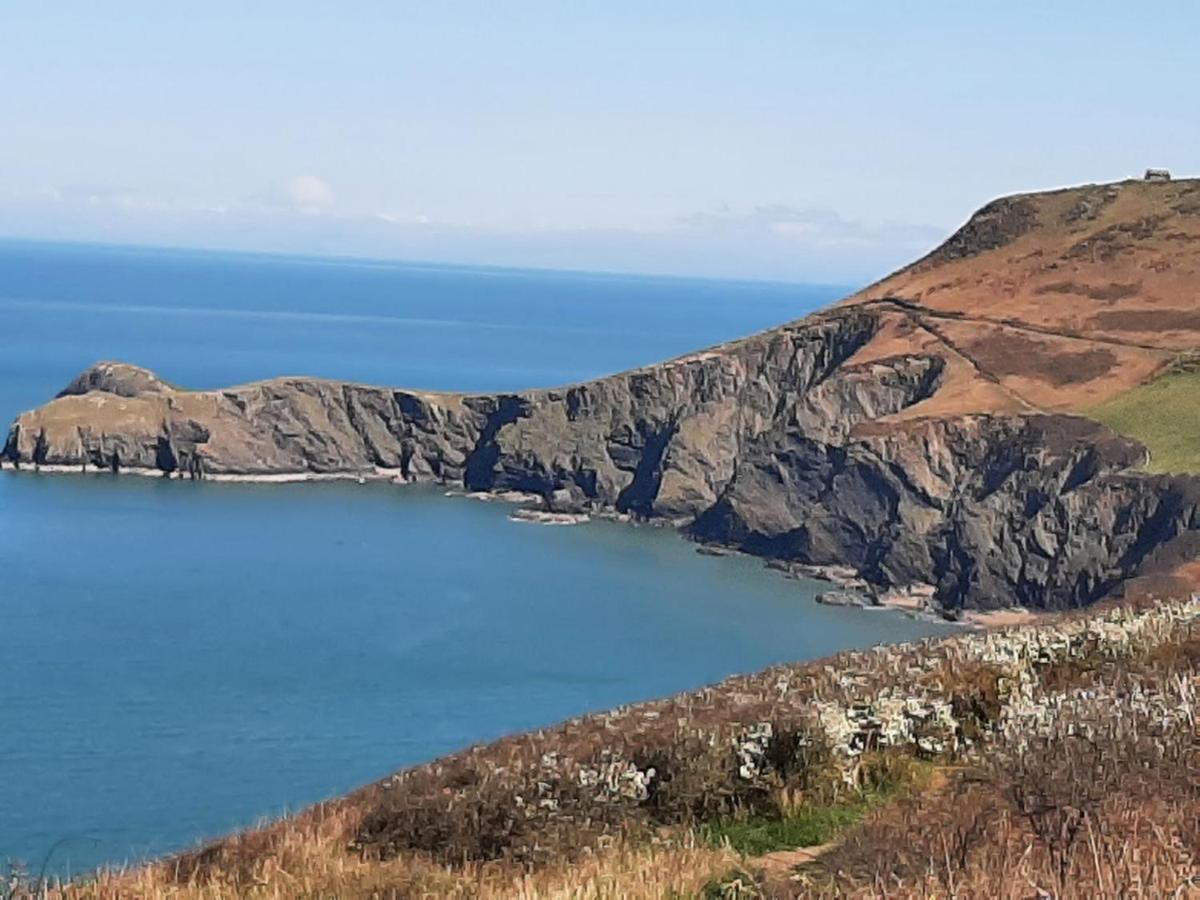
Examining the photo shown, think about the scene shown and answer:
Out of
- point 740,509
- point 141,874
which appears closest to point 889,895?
point 141,874

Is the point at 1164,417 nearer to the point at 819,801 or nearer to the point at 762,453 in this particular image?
the point at 762,453

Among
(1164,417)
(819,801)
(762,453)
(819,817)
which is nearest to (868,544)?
(762,453)

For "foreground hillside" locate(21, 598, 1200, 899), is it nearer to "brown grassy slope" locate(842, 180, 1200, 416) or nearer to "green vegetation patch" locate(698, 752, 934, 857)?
"green vegetation patch" locate(698, 752, 934, 857)

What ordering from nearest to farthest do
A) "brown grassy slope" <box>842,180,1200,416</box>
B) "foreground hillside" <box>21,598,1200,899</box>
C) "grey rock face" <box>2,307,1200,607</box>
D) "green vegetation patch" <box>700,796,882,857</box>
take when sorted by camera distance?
"foreground hillside" <box>21,598,1200,899</box>, "green vegetation patch" <box>700,796,882,857</box>, "grey rock face" <box>2,307,1200,607</box>, "brown grassy slope" <box>842,180,1200,416</box>

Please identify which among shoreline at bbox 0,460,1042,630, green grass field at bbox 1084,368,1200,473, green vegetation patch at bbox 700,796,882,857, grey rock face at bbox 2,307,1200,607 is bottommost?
shoreline at bbox 0,460,1042,630

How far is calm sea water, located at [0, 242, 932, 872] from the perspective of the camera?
4281cm

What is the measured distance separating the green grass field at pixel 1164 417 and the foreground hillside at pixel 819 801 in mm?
67690

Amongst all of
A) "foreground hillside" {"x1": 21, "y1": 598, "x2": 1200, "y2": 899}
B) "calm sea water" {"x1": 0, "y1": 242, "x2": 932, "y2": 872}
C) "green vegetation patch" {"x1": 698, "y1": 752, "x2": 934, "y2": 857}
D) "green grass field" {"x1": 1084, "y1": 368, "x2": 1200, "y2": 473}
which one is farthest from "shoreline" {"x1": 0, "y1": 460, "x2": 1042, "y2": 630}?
"green vegetation patch" {"x1": 698, "y1": 752, "x2": 934, "y2": 857}

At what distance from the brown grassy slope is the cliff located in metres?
0.18

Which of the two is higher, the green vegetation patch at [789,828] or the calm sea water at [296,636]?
the green vegetation patch at [789,828]

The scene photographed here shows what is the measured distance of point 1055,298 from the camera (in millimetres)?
97688

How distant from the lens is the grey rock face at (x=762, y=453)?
76562 millimetres

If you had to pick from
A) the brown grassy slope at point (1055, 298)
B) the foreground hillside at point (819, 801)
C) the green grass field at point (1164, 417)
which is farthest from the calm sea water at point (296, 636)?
the brown grassy slope at point (1055, 298)

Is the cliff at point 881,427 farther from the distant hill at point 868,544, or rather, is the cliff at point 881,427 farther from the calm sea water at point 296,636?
the calm sea water at point 296,636
